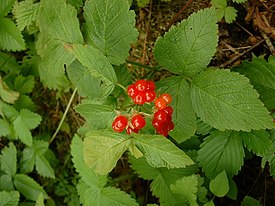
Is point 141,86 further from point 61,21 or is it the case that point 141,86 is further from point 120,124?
point 61,21

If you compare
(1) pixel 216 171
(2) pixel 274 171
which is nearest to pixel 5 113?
(1) pixel 216 171

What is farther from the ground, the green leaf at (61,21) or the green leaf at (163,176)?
the green leaf at (61,21)

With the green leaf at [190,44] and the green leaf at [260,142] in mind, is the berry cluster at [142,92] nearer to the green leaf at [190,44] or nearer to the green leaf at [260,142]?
the green leaf at [190,44]

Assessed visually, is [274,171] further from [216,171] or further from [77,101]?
[77,101]

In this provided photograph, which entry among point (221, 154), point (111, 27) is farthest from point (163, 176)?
point (111, 27)

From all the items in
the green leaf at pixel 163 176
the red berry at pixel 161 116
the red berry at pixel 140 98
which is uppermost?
the red berry at pixel 140 98

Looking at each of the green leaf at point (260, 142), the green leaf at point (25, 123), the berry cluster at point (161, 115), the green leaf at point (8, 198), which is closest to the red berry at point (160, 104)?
the berry cluster at point (161, 115)
